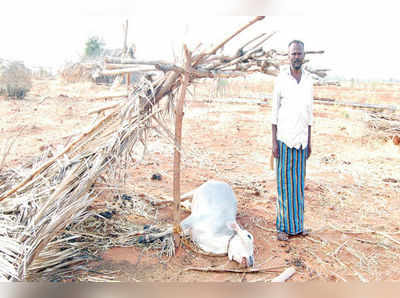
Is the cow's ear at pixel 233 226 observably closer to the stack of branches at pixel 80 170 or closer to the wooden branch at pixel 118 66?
the stack of branches at pixel 80 170

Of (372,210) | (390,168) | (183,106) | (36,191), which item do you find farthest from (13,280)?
(390,168)

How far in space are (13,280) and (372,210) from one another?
503 cm

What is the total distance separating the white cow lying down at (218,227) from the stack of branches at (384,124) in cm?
783

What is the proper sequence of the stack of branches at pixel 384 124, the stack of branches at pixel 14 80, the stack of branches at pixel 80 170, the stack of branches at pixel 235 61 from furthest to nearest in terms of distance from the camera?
the stack of branches at pixel 14 80 < the stack of branches at pixel 384 124 < the stack of branches at pixel 235 61 < the stack of branches at pixel 80 170

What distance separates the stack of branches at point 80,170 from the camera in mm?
3068

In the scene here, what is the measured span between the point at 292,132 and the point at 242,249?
1.39 m

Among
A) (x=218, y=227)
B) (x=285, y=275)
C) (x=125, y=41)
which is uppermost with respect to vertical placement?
(x=125, y=41)

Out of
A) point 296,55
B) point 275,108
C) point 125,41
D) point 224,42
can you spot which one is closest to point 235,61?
point 224,42

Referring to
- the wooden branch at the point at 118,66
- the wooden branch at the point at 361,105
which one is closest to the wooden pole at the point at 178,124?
the wooden branch at the point at 118,66

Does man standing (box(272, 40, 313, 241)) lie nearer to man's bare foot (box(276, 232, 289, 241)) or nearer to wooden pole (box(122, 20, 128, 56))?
man's bare foot (box(276, 232, 289, 241))

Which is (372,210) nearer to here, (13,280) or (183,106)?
(183,106)

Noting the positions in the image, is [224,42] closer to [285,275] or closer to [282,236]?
[285,275]

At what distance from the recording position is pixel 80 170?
3.42m

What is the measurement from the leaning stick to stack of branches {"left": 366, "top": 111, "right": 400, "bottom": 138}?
8.22m
